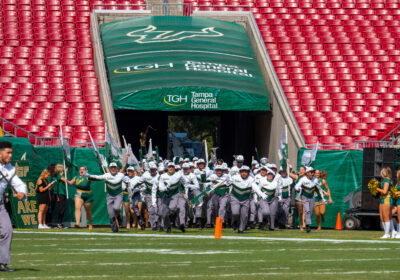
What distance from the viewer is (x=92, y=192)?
25.0 metres

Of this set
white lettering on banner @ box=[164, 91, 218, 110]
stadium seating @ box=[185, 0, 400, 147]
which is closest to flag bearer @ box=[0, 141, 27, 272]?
stadium seating @ box=[185, 0, 400, 147]

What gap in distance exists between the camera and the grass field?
11.4 metres

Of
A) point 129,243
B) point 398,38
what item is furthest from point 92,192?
point 398,38

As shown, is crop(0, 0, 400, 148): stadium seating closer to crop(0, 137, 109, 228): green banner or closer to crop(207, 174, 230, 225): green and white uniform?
crop(0, 137, 109, 228): green banner

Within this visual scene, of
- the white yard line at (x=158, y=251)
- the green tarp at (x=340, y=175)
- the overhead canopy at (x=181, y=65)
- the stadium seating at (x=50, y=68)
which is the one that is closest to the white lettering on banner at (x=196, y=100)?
the overhead canopy at (x=181, y=65)

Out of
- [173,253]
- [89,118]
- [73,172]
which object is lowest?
[173,253]

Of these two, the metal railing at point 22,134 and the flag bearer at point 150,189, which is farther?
the metal railing at point 22,134

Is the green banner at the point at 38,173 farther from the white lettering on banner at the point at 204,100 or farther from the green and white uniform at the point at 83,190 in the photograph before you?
the white lettering on banner at the point at 204,100

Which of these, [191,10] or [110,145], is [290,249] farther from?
[191,10]

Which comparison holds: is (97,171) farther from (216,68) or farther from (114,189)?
(216,68)

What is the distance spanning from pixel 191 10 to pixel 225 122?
607 centimetres

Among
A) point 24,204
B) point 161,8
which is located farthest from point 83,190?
point 161,8

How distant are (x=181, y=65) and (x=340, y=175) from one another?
9275 mm

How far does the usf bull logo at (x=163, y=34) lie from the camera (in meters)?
35.2
